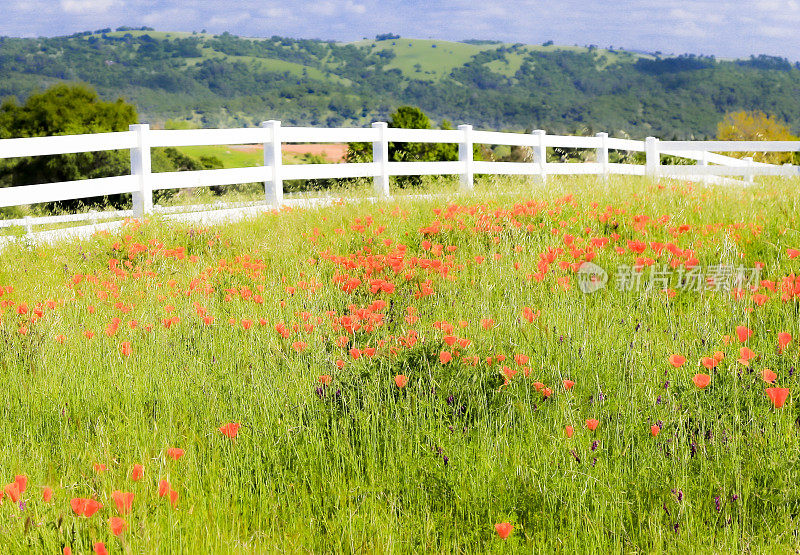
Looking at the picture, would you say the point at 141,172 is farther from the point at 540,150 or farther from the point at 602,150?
the point at 602,150

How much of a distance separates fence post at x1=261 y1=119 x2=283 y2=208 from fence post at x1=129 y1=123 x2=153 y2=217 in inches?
86.2

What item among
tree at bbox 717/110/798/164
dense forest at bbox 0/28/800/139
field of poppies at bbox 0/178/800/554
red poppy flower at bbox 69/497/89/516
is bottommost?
field of poppies at bbox 0/178/800/554

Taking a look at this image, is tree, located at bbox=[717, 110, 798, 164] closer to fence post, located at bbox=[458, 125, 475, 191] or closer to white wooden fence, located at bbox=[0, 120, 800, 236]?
white wooden fence, located at bbox=[0, 120, 800, 236]

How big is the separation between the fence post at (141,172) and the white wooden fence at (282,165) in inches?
0.6

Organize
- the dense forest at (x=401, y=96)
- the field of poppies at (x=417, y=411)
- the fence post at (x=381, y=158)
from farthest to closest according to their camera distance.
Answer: the dense forest at (x=401, y=96) < the fence post at (x=381, y=158) < the field of poppies at (x=417, y=411)

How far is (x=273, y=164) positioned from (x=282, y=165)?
6.6 inches

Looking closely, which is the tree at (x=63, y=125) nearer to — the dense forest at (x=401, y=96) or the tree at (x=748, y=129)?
the tree at (x=748, y=129)

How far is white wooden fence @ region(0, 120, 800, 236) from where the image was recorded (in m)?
9.64

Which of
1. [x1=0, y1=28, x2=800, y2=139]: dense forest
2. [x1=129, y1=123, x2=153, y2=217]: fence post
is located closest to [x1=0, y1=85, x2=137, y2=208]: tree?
[x1=129, y1=123, x2=153, y2=217]: fence post

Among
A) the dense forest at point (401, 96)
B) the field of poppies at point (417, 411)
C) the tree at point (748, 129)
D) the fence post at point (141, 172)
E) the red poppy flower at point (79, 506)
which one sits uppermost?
the dense forest at point (401, 96)

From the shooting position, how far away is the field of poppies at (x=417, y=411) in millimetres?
2412

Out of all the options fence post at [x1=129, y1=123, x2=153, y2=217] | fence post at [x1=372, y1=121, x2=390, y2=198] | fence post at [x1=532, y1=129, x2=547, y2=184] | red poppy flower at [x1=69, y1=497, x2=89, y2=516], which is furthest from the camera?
fence post at [x1=532, y1=129, x2=547, y2=184]

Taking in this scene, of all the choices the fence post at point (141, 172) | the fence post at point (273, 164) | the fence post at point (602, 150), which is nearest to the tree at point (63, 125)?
the fence post at point (602, 150)

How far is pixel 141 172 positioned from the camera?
1027cm
